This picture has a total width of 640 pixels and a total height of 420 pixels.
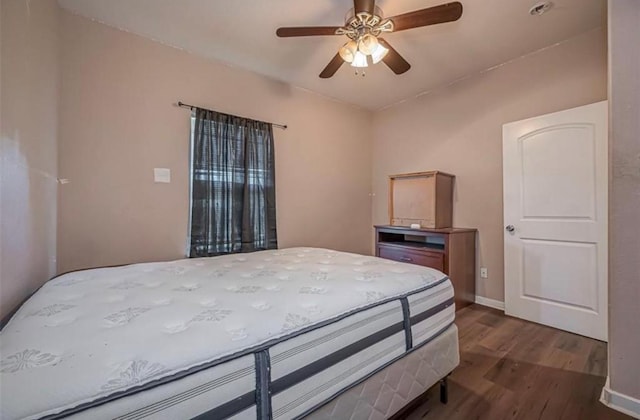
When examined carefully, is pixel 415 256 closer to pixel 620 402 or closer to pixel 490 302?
pixel 490 302

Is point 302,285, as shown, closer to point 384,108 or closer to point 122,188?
point 122,188

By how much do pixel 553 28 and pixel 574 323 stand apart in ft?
8.21

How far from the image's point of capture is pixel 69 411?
0.55 m

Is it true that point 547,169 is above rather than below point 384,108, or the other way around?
below

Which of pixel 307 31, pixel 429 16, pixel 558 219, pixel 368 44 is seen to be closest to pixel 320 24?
pixel 307 31

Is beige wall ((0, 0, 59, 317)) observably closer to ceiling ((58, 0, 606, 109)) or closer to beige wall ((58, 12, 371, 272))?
beige wall ((58, 12, 371, 272))

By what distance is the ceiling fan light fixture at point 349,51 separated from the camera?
6.40 ft

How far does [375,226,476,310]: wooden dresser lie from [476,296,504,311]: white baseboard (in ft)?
0.20

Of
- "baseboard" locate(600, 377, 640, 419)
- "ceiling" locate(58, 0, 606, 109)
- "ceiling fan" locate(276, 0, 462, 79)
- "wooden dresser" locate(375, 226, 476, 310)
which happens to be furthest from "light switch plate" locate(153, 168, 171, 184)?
"baseboard" locate(600, 377, 640, 419)

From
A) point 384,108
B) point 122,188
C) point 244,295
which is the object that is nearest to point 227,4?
point 122,188

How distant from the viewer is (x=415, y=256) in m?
3.02

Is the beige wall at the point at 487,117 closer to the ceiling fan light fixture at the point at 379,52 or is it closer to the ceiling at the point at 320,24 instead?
the ceiling at the point at 320,24

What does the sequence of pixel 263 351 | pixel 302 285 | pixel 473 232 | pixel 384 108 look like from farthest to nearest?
pixel 384 108
pixel 473 232
pixel 302 285
pixel 263 351

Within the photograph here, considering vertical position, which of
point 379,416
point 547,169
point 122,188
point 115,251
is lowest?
point 379,416
